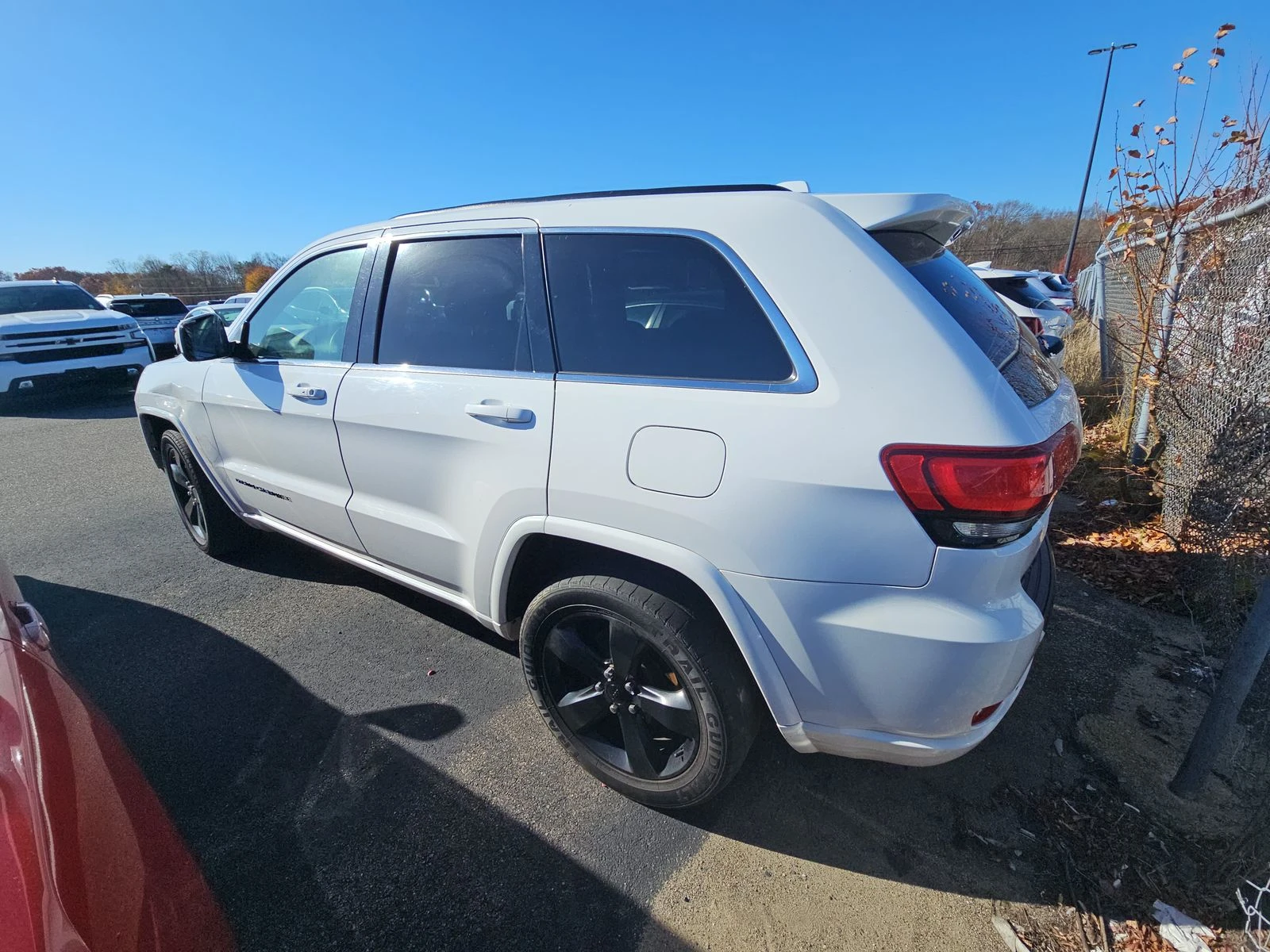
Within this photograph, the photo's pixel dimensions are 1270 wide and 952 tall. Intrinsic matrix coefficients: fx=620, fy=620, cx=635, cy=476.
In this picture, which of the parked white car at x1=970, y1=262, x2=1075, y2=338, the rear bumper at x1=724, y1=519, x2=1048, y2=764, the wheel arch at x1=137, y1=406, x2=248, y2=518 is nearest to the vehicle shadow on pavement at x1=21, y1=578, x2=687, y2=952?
the rear bumper at x1=724, y1=519, x2=1048, y2=764

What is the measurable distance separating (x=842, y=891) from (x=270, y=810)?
1886mm

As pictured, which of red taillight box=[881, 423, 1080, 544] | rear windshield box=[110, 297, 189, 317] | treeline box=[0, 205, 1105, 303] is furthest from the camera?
treeline box=[0, 205, 1105, 303]

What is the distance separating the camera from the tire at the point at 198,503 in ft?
12.3

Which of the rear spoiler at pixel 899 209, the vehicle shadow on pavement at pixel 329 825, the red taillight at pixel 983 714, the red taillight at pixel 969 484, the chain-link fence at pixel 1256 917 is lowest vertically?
the vehicle shadow on pavement at pixel 329 825

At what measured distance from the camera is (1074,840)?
1.94 meters

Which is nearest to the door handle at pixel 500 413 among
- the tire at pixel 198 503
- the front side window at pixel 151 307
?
the tire at pixel 198 503

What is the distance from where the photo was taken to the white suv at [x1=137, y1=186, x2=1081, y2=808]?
147 cm

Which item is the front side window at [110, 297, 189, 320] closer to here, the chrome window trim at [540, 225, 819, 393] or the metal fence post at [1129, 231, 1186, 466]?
the chrome window trim at [540, 225, 819, 393]

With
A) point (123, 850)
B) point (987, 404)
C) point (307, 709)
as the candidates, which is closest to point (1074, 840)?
point (987, 404)

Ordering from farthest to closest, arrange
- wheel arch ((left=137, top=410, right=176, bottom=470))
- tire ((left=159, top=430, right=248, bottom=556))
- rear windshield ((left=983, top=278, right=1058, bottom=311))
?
rear windshield ((left=983, top=278, right=1058, bottom=311))
wheel arch ((left=137, top=410, right=176, bottom=470))
tire ((left=159, top=430, right=248, bottom=556))

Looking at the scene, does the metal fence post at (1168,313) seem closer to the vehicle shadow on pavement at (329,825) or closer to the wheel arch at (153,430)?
the vehicle shadow on pavement at (329,825)

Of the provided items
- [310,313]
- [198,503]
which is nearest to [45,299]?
[198,503]

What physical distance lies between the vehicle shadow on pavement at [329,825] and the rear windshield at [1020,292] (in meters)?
→ 9.50

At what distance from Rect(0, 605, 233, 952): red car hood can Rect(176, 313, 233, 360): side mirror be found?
1.87 metres
